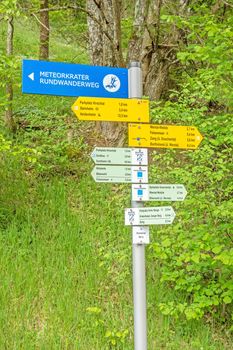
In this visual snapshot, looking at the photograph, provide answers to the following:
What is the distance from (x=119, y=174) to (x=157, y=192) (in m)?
0.29

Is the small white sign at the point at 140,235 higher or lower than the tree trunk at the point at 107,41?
lower

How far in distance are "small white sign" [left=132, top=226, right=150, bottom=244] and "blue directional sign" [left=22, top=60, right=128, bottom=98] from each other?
89 cm

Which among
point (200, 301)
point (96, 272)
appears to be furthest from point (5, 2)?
point (200, 301)

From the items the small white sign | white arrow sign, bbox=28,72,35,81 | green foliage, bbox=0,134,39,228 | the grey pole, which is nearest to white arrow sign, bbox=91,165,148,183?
the grey pole

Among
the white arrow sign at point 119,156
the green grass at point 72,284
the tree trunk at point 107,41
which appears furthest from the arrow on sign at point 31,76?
the tree trunk at point 107,41

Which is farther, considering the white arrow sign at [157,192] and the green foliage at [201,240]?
the green foliage at [201,240]

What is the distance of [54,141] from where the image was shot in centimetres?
788

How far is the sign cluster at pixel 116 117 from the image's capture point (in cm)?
285

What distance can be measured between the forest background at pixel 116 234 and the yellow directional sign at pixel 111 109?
1.38 m

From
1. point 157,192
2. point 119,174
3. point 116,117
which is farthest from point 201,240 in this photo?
point 116,117

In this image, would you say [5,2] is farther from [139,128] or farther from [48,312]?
[48,312]

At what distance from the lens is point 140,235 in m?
2.86

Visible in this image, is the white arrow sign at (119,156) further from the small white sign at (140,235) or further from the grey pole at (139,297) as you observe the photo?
the small white sign at (140,235)

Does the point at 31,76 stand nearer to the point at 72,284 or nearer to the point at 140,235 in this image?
the point at 140,235
